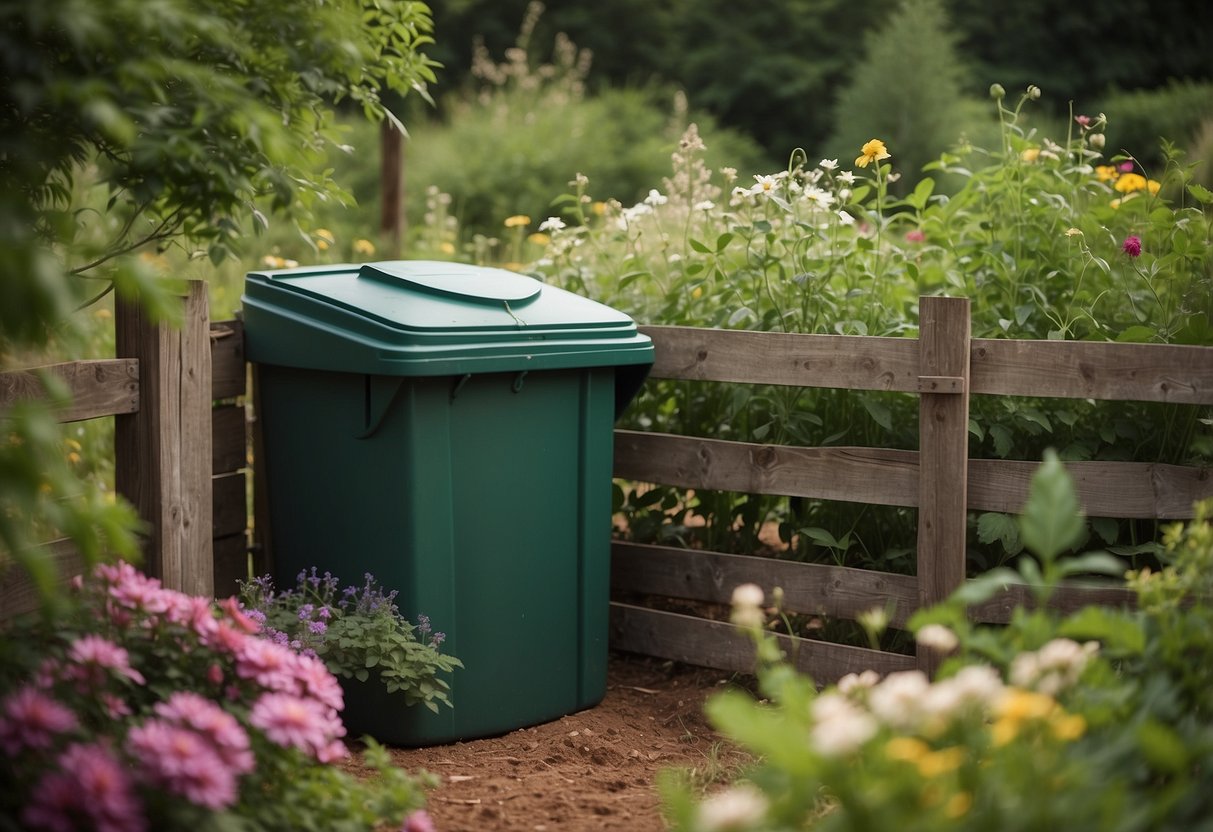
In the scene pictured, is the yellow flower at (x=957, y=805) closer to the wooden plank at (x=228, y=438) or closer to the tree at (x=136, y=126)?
the tree at (x=136, y=126)

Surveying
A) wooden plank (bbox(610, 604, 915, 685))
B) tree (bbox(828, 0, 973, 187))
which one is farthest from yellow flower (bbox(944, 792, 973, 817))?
tree (bbox(828, 0, 973, 187))

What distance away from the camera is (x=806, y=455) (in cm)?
365

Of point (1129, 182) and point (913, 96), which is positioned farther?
point (913, 96)

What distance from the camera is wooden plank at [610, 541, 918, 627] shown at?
11.7 feet

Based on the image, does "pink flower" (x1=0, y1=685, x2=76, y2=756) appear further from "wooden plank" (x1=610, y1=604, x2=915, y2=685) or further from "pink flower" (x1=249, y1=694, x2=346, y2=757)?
"wooden plank" (x1=610, y1=604, x2=915, y2=685)

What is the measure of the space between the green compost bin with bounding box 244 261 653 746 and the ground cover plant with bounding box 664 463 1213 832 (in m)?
1.35

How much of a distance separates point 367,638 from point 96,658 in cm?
108

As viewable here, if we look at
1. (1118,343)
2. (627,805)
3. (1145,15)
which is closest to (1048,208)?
(1118,343)

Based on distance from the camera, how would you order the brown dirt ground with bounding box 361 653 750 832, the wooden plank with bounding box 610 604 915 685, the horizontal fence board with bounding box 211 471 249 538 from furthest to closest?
1. the horizontal fence board with bounding box 211 471 249 538
2. the wooden plank with bounding box 610 604 915 685
3. the brown dirt ground with bounding box 361 653 750 832

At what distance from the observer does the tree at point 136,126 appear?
1.80m

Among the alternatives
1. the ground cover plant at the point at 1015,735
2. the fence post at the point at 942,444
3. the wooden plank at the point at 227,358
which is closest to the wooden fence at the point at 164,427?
the wooden plank at the point at 227,358

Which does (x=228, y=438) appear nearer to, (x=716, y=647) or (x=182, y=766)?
(x=716, y=647)

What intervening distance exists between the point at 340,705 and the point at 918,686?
4.15 feet

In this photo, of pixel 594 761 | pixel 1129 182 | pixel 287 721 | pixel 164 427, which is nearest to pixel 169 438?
pixel 164 427
